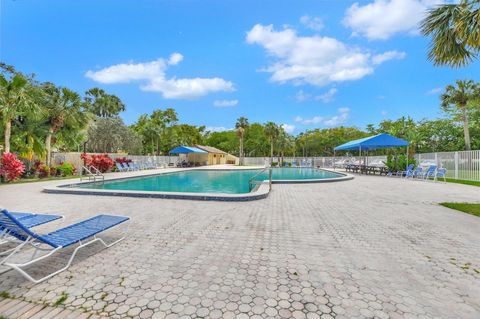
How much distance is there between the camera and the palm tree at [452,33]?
4945mm

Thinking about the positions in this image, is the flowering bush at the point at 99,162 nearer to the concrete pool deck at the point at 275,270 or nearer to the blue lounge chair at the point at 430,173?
the concrete pool deck at the point at 275,270

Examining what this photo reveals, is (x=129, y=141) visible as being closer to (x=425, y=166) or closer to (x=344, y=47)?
(x=344, y=47)

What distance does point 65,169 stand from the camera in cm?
1473

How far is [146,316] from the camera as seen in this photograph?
6.16 ft

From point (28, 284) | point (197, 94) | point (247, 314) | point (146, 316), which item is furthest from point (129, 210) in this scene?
point (197, 94)

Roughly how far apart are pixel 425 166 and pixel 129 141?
31.7 m

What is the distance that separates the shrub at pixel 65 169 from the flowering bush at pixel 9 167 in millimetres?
2966

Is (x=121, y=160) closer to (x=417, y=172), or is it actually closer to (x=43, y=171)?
(x=43, y=171)

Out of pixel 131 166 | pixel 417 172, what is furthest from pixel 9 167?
pixel 417 172

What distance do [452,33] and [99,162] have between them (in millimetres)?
19449

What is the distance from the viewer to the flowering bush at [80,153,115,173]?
15.8 meters

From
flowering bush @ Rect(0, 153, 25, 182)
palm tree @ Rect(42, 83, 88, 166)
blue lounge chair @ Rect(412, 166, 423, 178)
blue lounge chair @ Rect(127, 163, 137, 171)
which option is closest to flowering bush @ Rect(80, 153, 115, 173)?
blue lounge chair @ Rect(127, 163, 137, 171)

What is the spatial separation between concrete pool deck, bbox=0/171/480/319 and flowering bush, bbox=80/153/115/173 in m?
12.9

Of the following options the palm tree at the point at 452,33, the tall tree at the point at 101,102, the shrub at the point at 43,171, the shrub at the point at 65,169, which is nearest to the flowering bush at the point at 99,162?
the shrub at the point at 65,169
